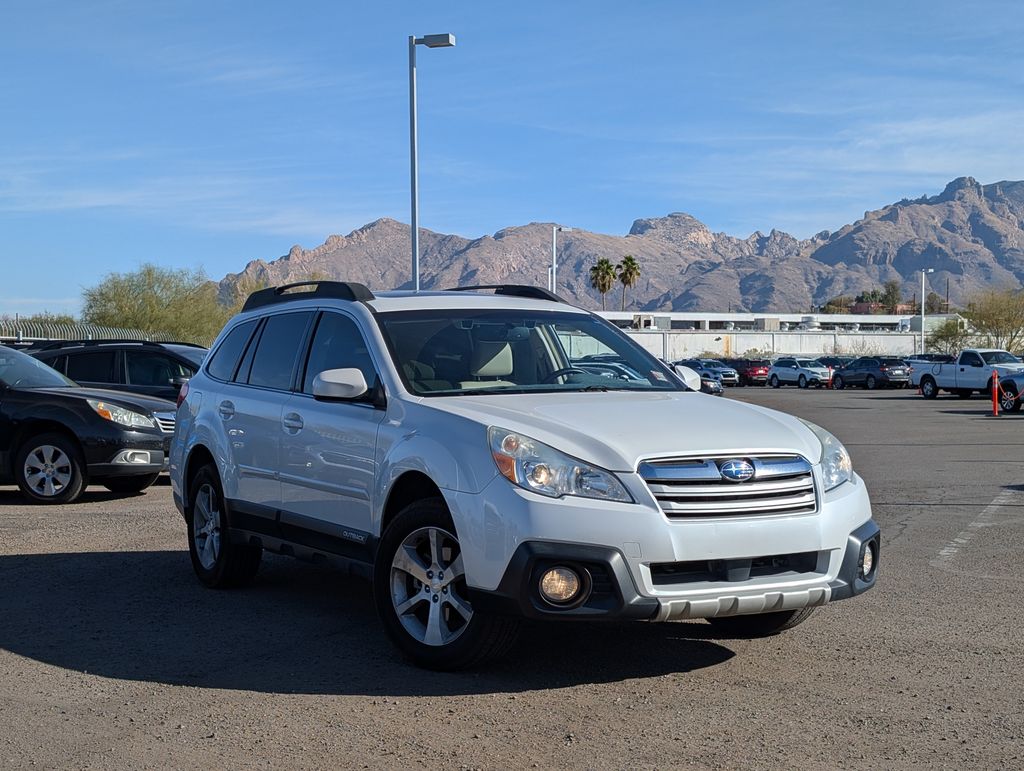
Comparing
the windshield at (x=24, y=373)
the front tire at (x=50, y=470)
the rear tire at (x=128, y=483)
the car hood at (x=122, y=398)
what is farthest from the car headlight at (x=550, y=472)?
the rear tire at (x=128, y=483)

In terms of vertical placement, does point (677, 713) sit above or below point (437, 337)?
below

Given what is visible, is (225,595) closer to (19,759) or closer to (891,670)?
(19,759)

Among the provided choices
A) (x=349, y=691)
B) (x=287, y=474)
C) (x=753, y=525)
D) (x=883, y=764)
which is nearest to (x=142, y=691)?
(x=349, y=691)

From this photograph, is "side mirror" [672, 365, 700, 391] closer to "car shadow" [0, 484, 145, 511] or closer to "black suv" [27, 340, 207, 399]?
"car shadow" [0, 484, 145, 511]

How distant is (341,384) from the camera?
6410mm

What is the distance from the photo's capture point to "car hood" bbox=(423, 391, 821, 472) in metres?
5.55

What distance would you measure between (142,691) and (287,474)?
1.82 m

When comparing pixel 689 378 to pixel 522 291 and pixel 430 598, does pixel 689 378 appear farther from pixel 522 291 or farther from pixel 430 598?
pixel 430 598

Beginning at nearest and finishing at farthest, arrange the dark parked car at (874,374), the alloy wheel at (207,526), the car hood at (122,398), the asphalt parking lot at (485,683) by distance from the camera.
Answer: the asphalt parking lot at (485,683)
the alloy wheel at (207,526)
the car hood at (122,398)
the dark parked car at (874,374)

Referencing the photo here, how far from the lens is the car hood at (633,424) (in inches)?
219

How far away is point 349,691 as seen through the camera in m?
5.67

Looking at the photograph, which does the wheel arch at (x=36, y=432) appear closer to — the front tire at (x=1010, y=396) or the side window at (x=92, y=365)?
the side window at (x=92, y=365)

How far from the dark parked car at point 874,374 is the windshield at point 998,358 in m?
15.6

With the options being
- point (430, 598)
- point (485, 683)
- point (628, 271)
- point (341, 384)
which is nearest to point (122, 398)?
point (341, 384)
